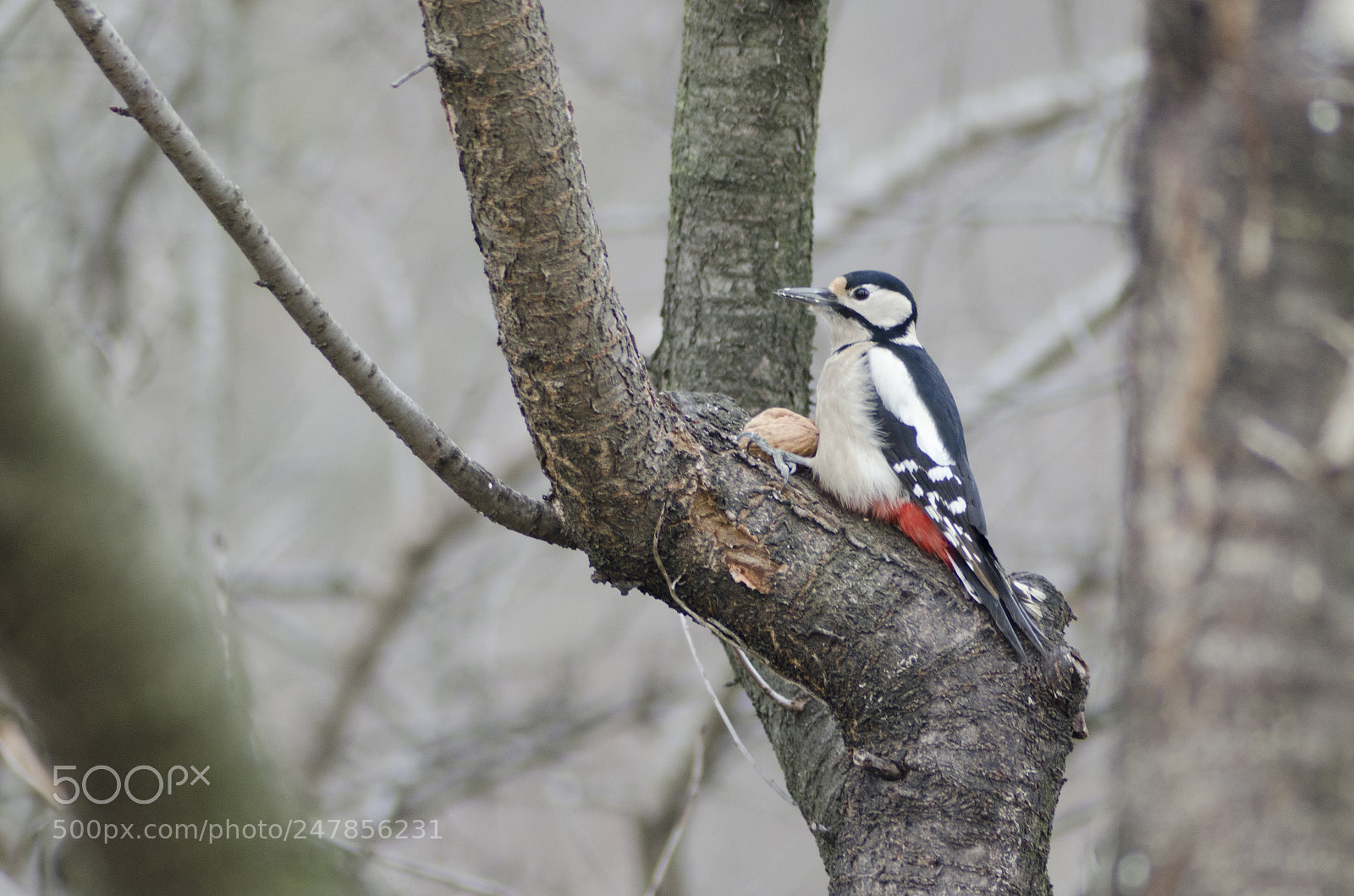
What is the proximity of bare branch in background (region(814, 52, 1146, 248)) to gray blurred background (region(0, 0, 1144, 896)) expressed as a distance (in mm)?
25

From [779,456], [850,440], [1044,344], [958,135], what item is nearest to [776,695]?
[779,456]

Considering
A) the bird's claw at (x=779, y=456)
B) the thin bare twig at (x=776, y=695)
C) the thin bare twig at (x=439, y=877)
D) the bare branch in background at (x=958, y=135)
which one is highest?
the bare branch in background at (x=958, y=135)

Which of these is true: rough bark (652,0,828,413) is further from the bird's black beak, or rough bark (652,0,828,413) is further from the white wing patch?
the white wing patch

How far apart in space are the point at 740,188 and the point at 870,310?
102 centimetres

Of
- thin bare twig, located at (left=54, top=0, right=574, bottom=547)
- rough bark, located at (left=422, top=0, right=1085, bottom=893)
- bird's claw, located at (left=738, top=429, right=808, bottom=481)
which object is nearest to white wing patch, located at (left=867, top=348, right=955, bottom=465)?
bird's claw, located at (left=738, top=429, right=808, bottom=481)

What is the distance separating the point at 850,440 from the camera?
8.73 feet

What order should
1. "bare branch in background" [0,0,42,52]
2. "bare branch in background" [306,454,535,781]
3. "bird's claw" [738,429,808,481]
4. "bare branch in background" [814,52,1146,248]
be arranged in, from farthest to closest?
"bare branch in background" [814,52,1146,248]
"bare branch in background" [306,454,535,781]
"bare branch in background" [0,0,42,52]
"bird's claw" [738,429,808,481]

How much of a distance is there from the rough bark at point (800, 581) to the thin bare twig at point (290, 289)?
4.6 inches

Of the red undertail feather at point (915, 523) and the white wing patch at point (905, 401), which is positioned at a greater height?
the white wing patch at point (905, 401)

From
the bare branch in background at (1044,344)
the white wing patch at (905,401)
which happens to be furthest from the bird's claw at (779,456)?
the bare branch in background at (1044,344)

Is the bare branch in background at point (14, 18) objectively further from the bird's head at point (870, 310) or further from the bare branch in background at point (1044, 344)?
the bare branch in background at point (1044, 344)

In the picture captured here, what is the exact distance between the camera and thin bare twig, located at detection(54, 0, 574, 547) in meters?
1.27

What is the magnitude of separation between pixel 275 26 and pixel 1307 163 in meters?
7.36

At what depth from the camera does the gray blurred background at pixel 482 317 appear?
18.1 ft
